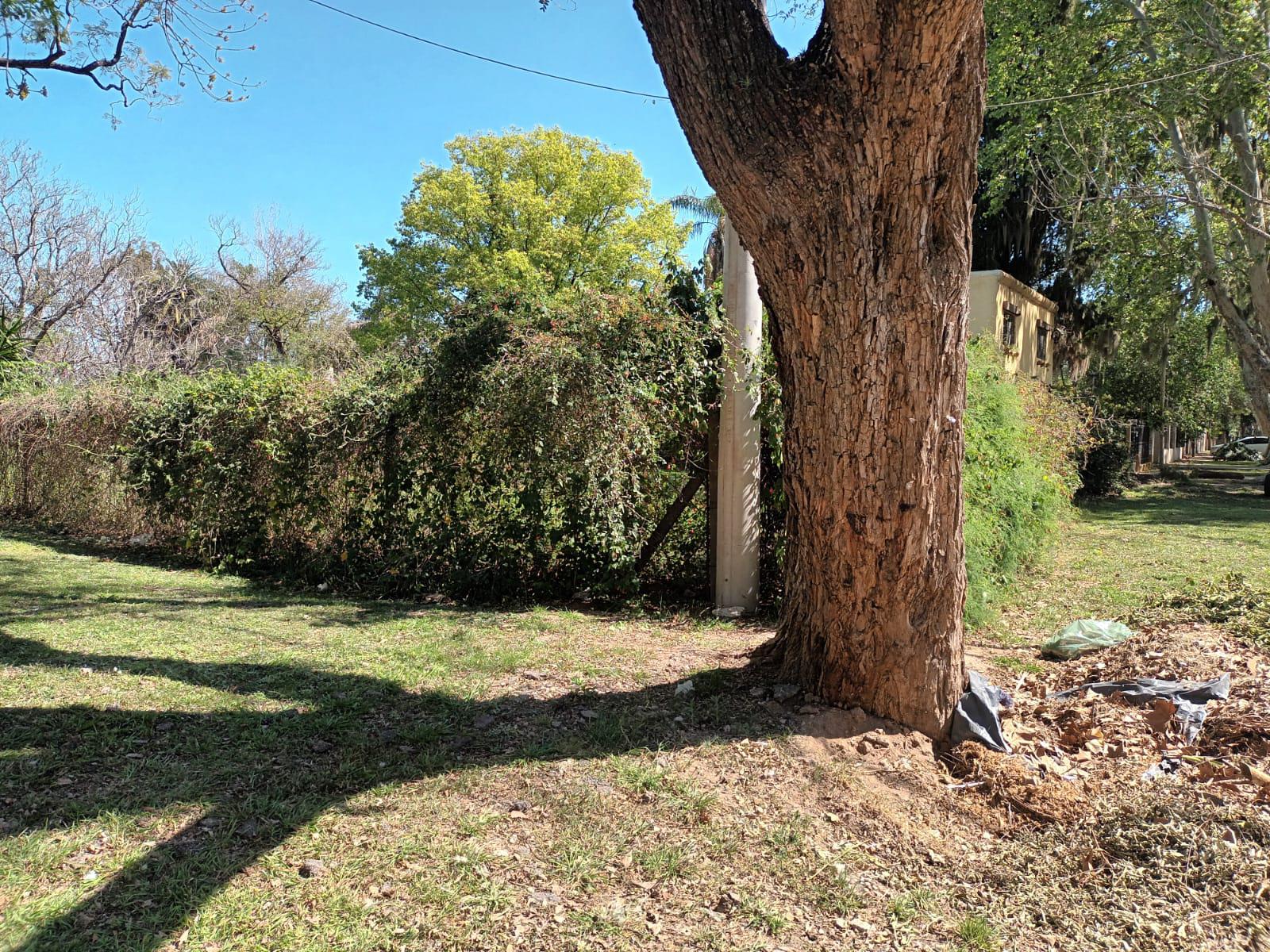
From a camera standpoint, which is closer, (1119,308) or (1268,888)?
(1268,888)

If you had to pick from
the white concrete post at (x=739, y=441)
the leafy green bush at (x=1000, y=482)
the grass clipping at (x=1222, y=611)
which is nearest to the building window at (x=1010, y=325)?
the leafy green bush at (x=1000, y=482)

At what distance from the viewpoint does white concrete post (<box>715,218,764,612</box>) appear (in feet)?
21.6

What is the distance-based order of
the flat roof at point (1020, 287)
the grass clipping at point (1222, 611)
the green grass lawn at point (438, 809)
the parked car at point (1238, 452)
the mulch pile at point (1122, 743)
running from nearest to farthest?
the green grass lawn at point (438, 809), the mulch pile at point (1122, 743), the grass clipping at point (1222, 611), the flat roof at point (1020, 287), the parked car at point (1238, 452)

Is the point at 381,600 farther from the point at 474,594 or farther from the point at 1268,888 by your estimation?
the point at 1268,888

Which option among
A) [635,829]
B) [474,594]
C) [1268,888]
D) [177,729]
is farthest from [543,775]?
[474,594]

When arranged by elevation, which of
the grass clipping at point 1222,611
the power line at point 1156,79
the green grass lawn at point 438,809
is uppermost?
the power line at point 1156,79

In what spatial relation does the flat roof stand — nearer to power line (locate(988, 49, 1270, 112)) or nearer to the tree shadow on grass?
power line (locate(988, 49, 1270, 112))

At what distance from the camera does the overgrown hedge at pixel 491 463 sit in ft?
21.2

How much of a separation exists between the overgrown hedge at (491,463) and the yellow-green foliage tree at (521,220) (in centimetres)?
2224

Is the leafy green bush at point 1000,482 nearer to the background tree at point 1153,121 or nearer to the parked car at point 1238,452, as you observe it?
the background tree at point 1153,121

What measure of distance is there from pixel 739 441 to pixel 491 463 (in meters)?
2.19

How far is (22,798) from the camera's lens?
313 centimetres

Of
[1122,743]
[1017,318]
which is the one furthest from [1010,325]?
[1122,743]

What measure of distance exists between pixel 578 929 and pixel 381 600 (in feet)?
17.6
